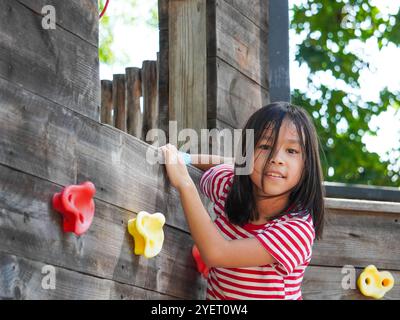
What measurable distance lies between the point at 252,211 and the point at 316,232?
290 millimetres

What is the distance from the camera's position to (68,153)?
111 inches

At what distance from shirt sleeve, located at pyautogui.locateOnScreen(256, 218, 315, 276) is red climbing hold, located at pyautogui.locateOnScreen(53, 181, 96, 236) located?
2.24 ft

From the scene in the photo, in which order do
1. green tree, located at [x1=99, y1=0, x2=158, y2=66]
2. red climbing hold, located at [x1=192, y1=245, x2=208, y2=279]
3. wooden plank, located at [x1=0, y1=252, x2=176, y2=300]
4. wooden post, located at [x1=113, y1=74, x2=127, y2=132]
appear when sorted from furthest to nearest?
green tree, located at [x1=99, y1=0, x2=158, y2=66]
wooden post, located at [x1=113, y1=74, x2=127, y2=132]
red climbing hold, located at [x1=192, y1=245, x2=208, y2=279]
wooden plank, located at [x1=0, y1=252, x2=176, y2=300]

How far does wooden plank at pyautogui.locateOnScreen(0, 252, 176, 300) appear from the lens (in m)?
2.52

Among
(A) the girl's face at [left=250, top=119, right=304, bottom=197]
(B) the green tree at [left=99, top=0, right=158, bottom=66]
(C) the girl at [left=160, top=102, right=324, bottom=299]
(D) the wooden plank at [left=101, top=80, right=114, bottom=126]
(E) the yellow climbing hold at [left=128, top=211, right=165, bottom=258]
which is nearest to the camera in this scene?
(E) the yellow climbing hold at [left=128, top=211, right=165, bottom=258]

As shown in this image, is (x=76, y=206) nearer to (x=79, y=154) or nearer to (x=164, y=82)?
(x=79, y=154)

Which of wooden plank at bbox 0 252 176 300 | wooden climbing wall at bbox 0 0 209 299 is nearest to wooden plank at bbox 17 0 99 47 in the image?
wooden climbing wall at bbox 0 0 209 299

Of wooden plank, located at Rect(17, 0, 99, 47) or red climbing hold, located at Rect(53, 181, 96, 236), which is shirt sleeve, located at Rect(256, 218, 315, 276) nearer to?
red climbing hold, located at Rect(53, 181, 96, 236)

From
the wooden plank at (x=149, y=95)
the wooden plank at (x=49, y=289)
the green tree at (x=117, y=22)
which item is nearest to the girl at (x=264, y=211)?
the wooden plank at (x=49, y=289)

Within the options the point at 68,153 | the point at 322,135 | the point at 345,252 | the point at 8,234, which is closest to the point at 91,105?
the point at 68,153

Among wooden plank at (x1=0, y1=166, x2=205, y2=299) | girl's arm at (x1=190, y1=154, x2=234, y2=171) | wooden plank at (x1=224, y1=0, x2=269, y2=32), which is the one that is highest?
wooden plank at (x1=224, y1=0, x2=269, y2=32)

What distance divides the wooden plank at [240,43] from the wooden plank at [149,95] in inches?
36.1

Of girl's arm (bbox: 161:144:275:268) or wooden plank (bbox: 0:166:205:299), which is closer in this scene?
wooden plank (bbox: 0:166:205:299)

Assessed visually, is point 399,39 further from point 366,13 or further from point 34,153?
point 34,153
